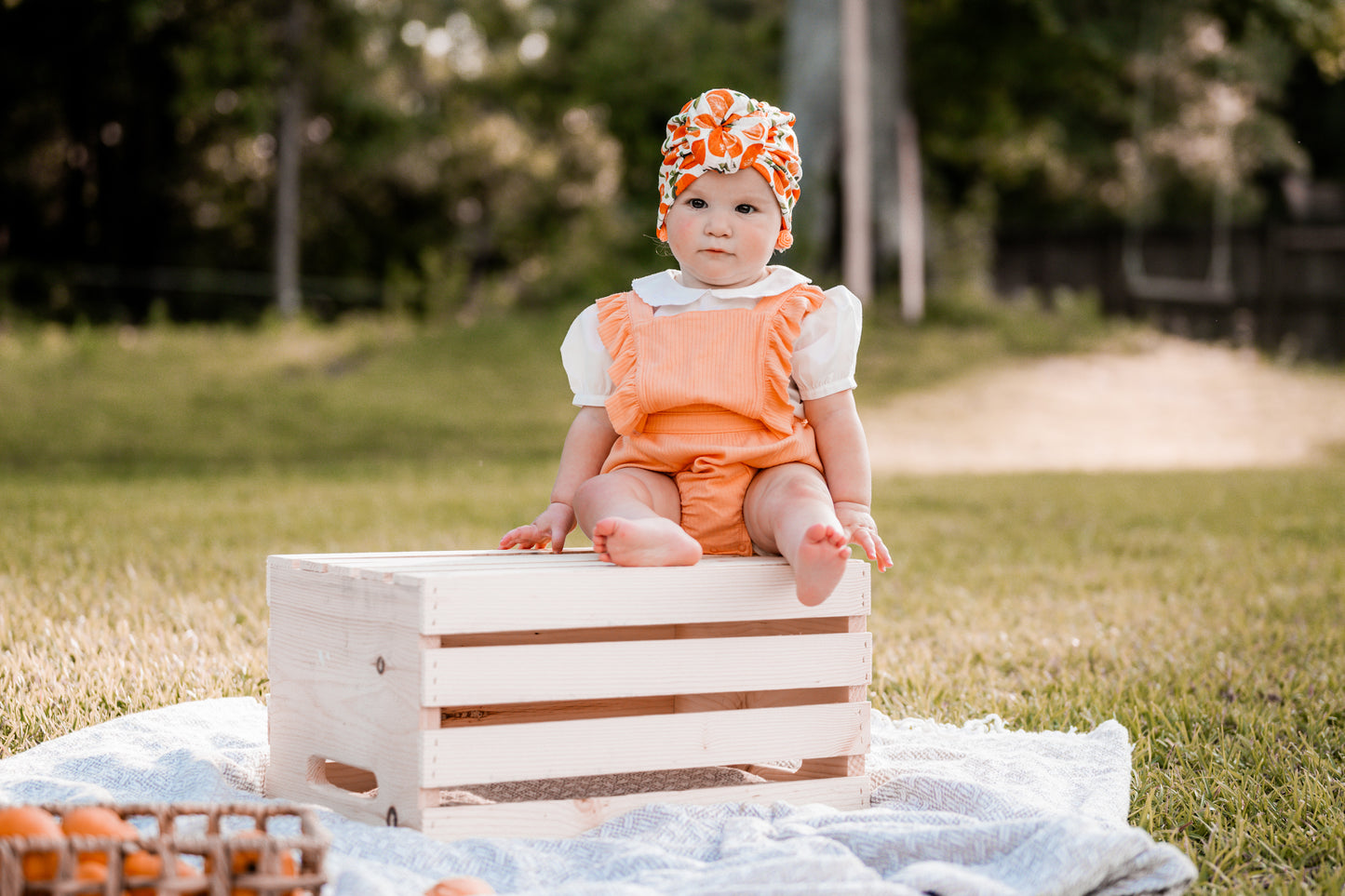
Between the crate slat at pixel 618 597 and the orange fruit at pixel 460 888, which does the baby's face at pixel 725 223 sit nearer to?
the crate slat at pixel 618 597

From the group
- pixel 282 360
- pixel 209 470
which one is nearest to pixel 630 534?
pixel 209 470

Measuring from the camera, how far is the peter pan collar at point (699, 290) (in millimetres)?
2701

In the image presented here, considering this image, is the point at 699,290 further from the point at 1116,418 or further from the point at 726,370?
the point at 1116,418

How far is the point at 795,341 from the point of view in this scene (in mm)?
2670

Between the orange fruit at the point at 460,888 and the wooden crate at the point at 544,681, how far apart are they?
253 mm

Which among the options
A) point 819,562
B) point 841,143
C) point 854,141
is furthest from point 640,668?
point 841,143

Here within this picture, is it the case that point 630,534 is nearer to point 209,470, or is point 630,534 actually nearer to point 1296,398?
point 209,470

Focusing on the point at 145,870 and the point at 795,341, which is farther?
the point at 795,341

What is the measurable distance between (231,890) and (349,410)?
8.80 meters

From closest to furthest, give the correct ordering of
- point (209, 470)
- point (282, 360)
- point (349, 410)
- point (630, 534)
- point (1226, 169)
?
1. point (630, 534)
2. point (209, 470)
3. point (349, 410)
4. point (282, 360)
5. point (1226, 169)

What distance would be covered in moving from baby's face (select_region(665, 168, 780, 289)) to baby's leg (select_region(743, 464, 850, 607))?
1.43ft

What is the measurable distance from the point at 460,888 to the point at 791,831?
603 mm

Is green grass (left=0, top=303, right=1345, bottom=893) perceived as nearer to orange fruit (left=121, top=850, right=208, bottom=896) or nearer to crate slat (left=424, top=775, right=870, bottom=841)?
crate slat (left=424, top=775, right=870, bottom=841)

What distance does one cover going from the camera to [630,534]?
224 cm
